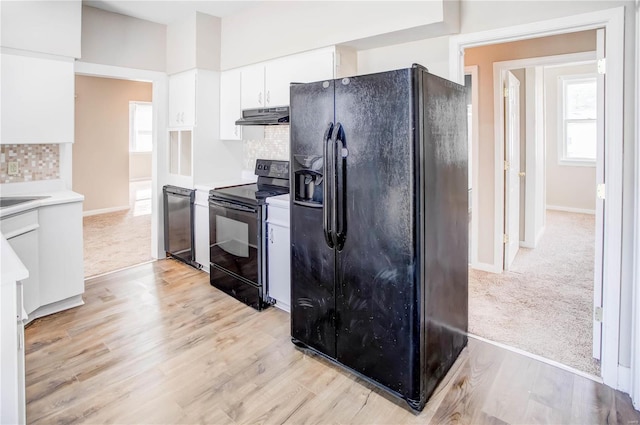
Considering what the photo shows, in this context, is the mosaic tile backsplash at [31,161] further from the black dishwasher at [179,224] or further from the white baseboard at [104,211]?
the white baseboard at [104,211]

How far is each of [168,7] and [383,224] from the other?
323 centimetres

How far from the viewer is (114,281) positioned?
12.6 feet

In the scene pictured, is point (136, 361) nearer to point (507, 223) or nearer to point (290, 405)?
point (290, 405)

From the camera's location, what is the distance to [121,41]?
A: 3.98m

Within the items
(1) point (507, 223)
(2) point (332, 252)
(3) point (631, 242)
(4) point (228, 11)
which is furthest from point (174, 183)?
(3) point (631, 242)

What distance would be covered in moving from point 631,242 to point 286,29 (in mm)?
2910

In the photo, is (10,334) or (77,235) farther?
(77,235)

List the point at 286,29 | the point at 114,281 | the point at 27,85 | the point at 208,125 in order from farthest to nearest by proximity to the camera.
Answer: the point at 208,125
the point at 114,281
the point at 286,29
the point at 27,85

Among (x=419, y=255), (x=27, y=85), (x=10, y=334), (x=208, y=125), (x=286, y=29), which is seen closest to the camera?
(x=10, y=334)

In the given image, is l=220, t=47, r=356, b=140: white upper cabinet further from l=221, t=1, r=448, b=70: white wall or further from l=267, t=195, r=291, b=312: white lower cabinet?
l=267, t=195, r=291, b=312: white lower cabinet

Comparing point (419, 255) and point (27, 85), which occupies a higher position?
point (27, 85)

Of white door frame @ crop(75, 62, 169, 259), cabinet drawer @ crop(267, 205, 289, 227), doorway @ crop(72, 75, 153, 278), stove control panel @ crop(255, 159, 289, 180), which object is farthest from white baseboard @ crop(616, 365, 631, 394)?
doorway @ crop(72, 75, 153, 278)

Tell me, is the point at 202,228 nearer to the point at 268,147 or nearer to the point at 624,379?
the point at 268,147

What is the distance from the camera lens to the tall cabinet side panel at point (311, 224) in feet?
7.61
